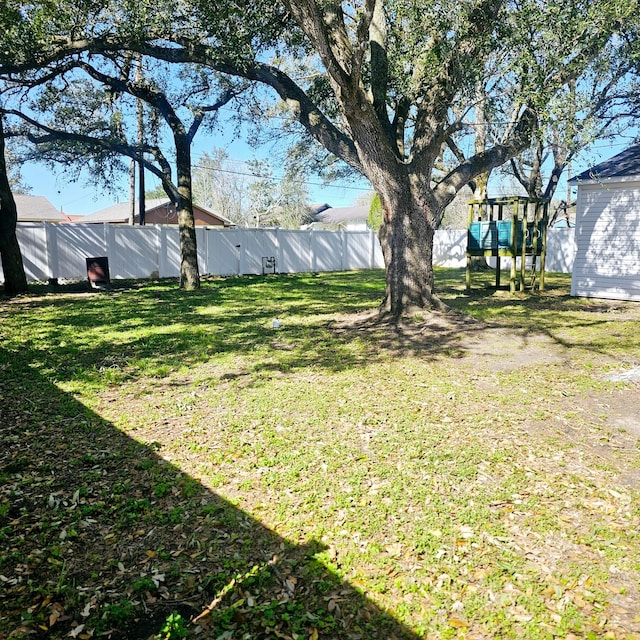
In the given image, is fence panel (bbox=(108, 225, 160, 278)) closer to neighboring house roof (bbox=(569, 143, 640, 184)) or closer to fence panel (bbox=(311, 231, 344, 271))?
fence panel (bbox=(311, 231, 344, 271))

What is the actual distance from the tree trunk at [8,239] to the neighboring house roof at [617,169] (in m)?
12.7

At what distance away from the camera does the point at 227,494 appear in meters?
2.92

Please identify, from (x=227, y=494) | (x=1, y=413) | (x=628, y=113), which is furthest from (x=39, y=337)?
(x=628, y=113)

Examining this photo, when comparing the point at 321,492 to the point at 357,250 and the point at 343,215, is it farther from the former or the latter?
the point at 343,215

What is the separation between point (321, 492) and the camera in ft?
9.57

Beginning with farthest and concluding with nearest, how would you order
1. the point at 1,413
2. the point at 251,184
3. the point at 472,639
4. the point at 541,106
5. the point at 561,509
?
the point at 251,184 < the point at 541,106 < the point at 1,413 < the point at 561,509 < the point at 472,639

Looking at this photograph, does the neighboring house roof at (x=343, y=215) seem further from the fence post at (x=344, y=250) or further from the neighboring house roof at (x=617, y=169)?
the neighboring house roof at (x=617, y=169)

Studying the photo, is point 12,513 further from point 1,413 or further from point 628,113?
point 628,113

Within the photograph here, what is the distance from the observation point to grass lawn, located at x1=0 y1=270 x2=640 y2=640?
203 centimetres

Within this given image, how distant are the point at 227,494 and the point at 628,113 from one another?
39.6 ft

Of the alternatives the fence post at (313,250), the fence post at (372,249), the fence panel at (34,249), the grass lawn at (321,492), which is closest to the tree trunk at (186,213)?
the fence panel at (34,249)

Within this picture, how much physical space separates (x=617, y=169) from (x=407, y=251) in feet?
19.3

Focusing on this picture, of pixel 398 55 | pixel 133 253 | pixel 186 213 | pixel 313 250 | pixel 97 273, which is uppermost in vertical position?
pixel 398 55

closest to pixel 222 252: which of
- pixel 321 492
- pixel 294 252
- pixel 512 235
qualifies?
pixel 294 252
